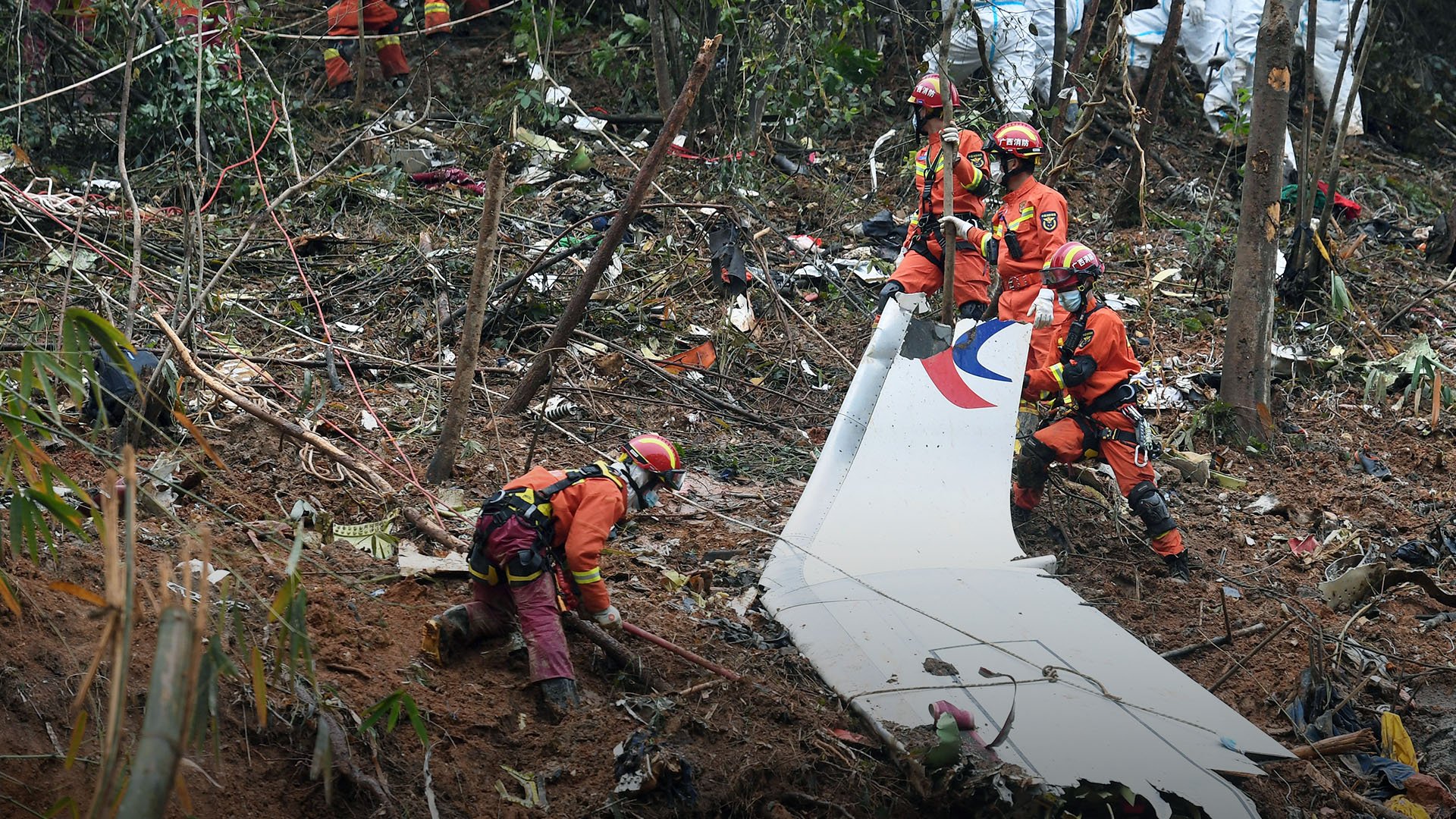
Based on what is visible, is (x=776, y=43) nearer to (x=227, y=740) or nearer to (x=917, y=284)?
(x=917, y=284)

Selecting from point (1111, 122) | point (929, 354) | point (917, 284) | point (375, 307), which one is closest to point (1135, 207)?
point (1111, 122)

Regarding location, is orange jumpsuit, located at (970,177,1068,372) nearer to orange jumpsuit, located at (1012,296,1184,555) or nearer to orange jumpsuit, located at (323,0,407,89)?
orange jumpsuit, located at (1012,296,1184,555)

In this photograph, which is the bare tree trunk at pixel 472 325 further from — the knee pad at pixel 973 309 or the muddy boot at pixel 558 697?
the knee pad at pixel 973 309

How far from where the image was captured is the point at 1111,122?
32.4ft

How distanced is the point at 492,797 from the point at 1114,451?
10.2 feet

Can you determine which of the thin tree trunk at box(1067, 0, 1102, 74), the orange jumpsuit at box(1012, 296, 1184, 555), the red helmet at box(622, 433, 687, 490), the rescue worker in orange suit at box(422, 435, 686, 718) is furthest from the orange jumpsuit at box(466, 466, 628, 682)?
the thin tree trunk at box(1067, 0, 1102, 74)

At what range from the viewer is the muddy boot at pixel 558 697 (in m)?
3.23

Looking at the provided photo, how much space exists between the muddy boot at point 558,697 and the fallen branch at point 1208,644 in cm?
225

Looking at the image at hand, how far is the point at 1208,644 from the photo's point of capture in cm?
416

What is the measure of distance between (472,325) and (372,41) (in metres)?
6.12

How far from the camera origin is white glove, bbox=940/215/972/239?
502 cm

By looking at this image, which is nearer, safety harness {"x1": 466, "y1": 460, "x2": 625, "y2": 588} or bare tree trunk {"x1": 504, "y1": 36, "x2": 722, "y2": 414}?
safety harness {"x1": 466, "y1": 460, "x2": 625, "y2": 588}

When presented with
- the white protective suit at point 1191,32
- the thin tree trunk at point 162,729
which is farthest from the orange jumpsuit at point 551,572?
the white protective suit at point 1191,32

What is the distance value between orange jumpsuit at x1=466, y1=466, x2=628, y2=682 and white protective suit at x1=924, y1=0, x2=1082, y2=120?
6080 millimetres
